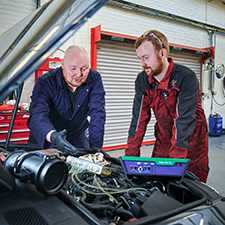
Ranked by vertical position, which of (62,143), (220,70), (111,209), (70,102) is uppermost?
(220,70)

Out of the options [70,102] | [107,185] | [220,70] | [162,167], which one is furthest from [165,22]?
[107,185]

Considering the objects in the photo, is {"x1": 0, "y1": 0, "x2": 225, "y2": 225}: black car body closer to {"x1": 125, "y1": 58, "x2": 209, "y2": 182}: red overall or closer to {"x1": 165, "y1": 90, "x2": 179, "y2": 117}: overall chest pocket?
{"x1": 125, "y1": 58, "x2": 209, "y2": 182}: red overall

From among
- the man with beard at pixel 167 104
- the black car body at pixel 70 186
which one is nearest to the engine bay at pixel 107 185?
the black car body at pixel 70 186

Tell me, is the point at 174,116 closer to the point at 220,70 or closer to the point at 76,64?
the point at 76,64

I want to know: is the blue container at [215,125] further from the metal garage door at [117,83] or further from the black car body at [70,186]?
the black car body at [70,186]

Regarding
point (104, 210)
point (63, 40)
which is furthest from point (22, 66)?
point (104, 210)

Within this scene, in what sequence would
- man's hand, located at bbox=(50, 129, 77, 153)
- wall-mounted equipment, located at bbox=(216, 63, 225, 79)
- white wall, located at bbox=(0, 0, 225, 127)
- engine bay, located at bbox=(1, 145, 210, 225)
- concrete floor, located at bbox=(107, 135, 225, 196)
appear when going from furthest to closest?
1. wall-mounted equipment, located at bbox=(216, 63, 225, 79)
2. white wall, located at bbox=(0, 0, 225, 127)
3. concrete floor, located at bbox=(107, 135, 225, 196)
4. man's hand, located at bbox=(50, 129, 77, 153)
5. engine bay, located at bbox=(1, 145, 210, 225)

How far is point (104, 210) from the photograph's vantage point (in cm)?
78

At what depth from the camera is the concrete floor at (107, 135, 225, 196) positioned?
3.04 metres

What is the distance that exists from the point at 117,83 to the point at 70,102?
3.24m

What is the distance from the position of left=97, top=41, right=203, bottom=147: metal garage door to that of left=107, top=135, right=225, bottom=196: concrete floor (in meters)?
0.47

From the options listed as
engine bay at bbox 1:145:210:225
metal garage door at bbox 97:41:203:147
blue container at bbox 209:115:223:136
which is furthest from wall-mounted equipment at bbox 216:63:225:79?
engine bay at bbox 1:145:210:225

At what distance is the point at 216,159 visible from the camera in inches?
167

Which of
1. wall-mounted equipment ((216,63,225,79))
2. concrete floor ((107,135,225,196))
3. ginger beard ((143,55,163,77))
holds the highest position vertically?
wall-mounted equipment ((216,63,225,79))
